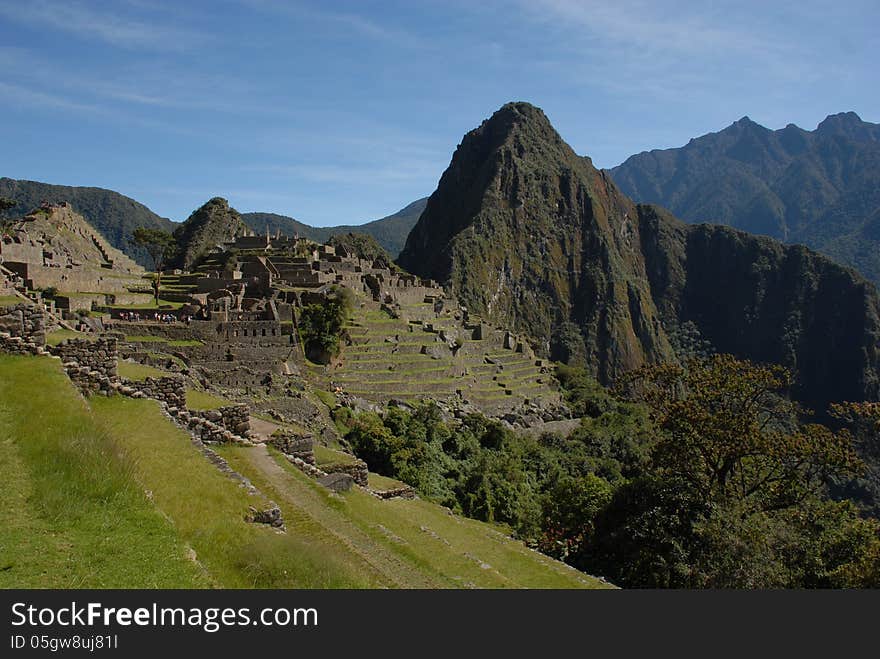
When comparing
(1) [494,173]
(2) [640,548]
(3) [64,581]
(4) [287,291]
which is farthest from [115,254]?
(1) [494,173]

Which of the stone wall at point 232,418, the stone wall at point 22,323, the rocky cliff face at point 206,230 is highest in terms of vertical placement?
the rocky cliff face at point 206,230

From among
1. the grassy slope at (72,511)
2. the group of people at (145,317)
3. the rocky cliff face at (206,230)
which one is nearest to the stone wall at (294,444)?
the grassy slope at (72,511)

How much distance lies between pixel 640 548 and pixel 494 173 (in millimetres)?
187713

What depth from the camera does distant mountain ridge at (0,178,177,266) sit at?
115 meters

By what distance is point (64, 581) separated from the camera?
5699mm

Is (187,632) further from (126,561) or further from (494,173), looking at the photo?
(494,173)

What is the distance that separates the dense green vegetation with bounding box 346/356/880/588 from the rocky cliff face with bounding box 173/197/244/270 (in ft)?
160

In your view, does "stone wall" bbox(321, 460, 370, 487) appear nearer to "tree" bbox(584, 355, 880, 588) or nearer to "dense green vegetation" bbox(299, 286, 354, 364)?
"tree" bbox(584, 355, 880, 588)

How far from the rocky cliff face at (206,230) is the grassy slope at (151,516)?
5963 cm

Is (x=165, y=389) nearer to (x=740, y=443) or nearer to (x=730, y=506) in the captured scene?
(x=730, y=506)

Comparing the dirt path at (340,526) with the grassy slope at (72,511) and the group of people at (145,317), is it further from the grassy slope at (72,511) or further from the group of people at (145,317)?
the group of people at (145,317)

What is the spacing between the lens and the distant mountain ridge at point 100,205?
4518 inches

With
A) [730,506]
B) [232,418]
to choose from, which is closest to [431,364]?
[730,506]

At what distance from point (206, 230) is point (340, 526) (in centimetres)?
7331
